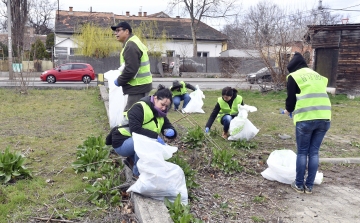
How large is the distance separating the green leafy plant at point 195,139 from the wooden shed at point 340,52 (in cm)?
1052

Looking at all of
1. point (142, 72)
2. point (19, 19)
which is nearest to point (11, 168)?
point (142, 72)

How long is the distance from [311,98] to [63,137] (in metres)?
4.23

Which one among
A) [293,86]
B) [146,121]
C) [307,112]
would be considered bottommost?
[146,121]

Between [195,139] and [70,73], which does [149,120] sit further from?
A: [70,73]

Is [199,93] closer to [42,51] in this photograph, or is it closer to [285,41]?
[285,41]

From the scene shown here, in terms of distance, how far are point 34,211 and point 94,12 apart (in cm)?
3773

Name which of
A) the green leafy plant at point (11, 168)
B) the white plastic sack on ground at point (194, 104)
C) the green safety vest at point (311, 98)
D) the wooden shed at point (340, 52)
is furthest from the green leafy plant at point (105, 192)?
the wooden shed at point (340, 52)

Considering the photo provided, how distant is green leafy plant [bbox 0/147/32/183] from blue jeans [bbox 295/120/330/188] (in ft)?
10.3

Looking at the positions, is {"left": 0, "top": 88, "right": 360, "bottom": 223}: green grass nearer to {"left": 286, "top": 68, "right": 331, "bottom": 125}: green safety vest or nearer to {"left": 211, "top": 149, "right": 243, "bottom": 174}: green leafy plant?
{"left": 211, "top": 149, "right": 243, "bottom": 174}: green leafy plant

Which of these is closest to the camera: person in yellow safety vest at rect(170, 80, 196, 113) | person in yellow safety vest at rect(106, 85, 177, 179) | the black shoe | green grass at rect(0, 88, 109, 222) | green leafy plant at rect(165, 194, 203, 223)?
green leafy plant at rect(165, 194, 203, 223)

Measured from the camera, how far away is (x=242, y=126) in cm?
596

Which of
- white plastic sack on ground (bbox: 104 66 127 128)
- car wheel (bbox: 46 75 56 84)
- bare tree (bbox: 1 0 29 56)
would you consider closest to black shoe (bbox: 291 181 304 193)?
white plastic sack on ground (bbox: 104 66 127 128)

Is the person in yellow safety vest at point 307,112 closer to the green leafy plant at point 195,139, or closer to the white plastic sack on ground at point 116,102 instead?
the green leafy plant at point 195,139

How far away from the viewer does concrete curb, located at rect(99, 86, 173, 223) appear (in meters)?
2.87
